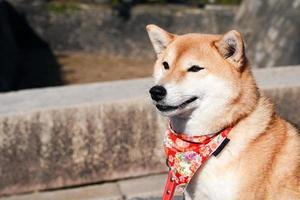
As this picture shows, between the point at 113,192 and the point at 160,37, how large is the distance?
5.56ft

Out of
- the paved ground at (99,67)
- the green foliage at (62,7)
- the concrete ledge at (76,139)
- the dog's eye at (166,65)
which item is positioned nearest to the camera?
the dog's eye at (166,65)

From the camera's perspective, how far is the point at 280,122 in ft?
10.7

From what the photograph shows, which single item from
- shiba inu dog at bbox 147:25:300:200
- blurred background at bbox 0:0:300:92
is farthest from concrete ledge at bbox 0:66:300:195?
blurred background at bbox 0:0:300:92

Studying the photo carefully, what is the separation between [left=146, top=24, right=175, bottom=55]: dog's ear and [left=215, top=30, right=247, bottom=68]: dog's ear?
0.41 metres

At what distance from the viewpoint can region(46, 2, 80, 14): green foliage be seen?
976 centimetres

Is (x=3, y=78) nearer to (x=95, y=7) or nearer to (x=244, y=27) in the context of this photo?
(x=95, y=7)

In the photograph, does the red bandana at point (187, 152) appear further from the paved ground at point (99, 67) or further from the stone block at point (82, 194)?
the paved ground at point (99, 67)

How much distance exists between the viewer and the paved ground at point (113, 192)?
14.8 feet

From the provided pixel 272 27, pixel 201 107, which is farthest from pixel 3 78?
pixel 201 107

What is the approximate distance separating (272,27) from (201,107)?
5.36 metres

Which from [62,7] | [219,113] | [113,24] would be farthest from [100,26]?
[219,113]

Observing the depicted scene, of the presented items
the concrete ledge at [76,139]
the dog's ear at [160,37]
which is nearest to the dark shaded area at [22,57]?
the concrete ledge at [76,139]

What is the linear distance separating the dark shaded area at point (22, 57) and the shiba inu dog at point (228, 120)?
4.72 m

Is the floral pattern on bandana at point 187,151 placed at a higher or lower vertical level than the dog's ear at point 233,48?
lower
